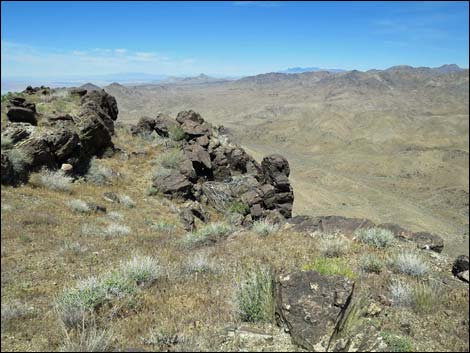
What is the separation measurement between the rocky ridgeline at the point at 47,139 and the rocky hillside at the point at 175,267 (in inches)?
2.1

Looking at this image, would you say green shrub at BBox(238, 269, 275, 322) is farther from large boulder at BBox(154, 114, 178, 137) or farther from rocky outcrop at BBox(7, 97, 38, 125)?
large boulder at BBox(154, 114, 178, 137)

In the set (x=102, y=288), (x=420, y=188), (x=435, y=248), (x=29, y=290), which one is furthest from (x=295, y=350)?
(x=420, y=188)

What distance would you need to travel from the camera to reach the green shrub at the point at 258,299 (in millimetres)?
5031

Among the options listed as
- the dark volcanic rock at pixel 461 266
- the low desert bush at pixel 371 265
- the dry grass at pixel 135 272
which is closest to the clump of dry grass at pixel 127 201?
the dry grass at pixel 135 272

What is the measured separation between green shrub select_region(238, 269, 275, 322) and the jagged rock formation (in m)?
11.7

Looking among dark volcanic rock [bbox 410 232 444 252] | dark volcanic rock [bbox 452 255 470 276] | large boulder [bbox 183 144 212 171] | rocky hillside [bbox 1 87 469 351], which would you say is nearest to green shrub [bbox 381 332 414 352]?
rocky hillside [bbox 1 87 469 351]

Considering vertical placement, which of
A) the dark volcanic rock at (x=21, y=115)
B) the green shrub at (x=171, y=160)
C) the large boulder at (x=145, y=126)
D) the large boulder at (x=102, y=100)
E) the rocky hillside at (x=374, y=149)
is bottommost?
the rocky hillside at (x=374, y=149)

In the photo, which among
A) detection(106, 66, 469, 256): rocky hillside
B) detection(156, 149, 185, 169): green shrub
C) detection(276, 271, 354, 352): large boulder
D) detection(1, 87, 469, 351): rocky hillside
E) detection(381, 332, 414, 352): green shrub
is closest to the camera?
detection(381, 332, 414, 352): green shrub

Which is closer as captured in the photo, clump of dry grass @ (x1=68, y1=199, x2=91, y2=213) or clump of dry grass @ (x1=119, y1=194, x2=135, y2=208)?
clump of dry grass @ (x1=68, y1=199, x2=91, y2=213)

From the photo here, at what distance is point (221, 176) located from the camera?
66.0 ft

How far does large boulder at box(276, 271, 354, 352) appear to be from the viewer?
4.43m

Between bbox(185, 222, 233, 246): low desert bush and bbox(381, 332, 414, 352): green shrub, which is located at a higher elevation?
bbox(381, 332, 414, 352): green shrub

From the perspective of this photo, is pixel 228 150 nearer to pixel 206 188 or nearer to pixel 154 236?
pixel 206 188

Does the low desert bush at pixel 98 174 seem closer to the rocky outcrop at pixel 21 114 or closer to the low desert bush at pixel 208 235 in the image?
the rocky outcrop at pixel 21 114
